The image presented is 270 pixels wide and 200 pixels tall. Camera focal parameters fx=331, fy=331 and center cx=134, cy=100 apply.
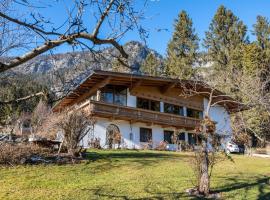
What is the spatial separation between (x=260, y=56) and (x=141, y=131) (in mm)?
25428

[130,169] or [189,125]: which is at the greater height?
[189,125]

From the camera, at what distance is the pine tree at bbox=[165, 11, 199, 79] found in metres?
48.5

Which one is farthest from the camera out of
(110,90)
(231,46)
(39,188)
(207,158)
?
(231,46)

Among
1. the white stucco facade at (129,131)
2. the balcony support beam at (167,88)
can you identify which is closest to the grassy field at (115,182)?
the white stucco facade at (129,131)

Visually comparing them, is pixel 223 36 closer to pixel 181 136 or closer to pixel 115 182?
pixel 181 136

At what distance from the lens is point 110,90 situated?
26219 millimetres

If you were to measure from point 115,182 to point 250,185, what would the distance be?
4.43 m

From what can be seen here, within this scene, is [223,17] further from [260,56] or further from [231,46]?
[260,56]

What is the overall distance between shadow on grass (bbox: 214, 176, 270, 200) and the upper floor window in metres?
15.3

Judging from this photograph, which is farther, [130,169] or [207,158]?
[130,169]

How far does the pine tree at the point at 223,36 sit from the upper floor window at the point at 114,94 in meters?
24.3

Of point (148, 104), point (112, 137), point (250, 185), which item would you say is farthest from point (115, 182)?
point (148, 104)

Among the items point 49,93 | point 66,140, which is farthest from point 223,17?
point 49,93

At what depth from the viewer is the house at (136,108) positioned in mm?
23984
